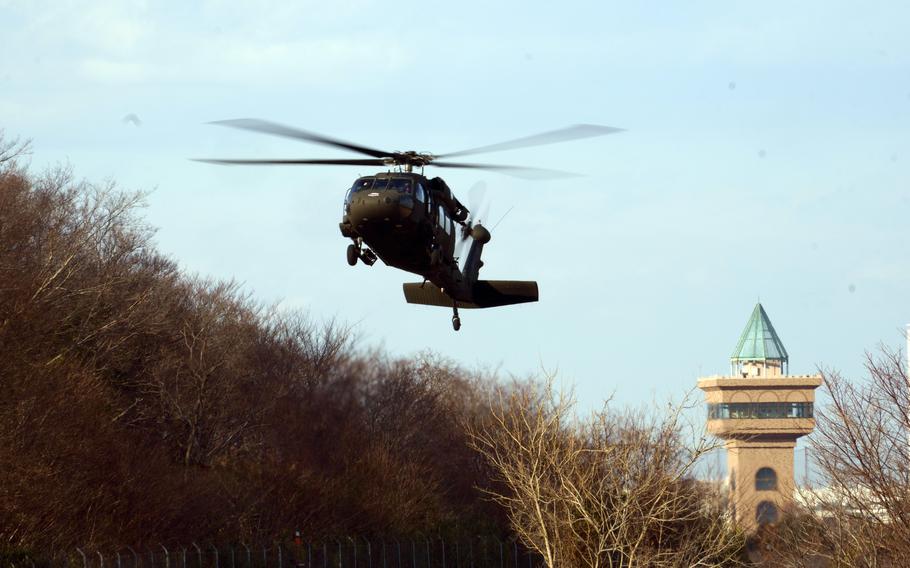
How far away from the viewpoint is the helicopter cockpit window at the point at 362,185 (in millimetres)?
25672

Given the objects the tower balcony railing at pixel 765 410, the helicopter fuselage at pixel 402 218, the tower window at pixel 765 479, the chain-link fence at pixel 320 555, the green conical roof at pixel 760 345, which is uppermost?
the green conical roof at pixel 760 345

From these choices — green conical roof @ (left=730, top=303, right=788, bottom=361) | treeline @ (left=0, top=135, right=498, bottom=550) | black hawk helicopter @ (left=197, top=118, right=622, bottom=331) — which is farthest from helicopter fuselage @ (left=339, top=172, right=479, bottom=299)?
green conical roof @ (left=730, top=303, right=788, bottom=361)

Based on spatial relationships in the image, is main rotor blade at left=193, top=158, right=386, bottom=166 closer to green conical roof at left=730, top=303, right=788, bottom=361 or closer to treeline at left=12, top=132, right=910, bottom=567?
treeline at left=12, top=132, right=910, bottom=567

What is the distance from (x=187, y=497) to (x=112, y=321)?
10472mm

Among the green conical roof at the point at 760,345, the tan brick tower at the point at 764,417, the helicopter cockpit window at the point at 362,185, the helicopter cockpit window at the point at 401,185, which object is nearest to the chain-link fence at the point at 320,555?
the helicopter cockpit window at the point at 362,185

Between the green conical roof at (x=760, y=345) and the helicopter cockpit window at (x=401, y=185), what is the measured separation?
159 meters

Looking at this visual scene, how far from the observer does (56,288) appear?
49.2m

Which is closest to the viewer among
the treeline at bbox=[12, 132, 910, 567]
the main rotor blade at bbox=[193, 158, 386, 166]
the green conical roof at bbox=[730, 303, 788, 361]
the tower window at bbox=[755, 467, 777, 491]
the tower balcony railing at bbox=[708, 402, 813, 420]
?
the main rotor blade at bbox=[193, 158, 386, 166]

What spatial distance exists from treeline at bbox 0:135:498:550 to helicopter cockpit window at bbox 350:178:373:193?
47.1 ft

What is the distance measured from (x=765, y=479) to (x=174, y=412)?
12031 cm

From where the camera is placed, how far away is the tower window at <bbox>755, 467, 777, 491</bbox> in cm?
16588

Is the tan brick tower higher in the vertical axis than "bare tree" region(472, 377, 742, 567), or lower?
higher

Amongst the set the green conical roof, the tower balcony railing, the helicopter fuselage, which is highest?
the green conical roof

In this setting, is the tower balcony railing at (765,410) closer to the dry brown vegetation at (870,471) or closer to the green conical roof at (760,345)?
the green conical roof at (760,345)
